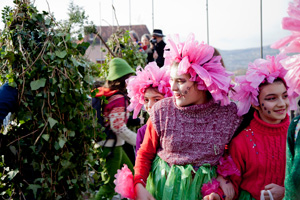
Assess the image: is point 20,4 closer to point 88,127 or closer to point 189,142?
point 88,127

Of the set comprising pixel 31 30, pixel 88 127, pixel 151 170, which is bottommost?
pixel 151 170

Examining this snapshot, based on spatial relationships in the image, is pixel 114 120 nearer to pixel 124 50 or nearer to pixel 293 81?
pixel 124 50

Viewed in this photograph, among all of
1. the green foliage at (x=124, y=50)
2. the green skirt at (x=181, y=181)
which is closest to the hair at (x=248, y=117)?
the green skirt at (x=181, y=181)

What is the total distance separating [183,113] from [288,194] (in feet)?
2.86

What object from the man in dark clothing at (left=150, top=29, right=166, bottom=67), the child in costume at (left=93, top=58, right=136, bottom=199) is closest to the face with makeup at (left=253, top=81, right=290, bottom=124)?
the child in costume at (left=93, top=58, right=136, bottom=199)

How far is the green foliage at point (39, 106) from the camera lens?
86.5 inches

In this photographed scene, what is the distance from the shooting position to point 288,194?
112 centimetres

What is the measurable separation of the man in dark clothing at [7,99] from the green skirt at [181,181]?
1.09 meters

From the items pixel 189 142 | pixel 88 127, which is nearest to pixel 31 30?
pixel 88 127

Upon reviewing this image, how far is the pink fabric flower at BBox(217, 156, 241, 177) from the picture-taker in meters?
1.76

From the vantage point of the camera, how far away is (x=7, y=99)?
84.3 inches

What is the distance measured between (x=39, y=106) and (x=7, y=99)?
206mm

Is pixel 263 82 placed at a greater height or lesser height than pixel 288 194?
greater

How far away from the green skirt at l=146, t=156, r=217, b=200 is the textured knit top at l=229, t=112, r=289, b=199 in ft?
0.52
